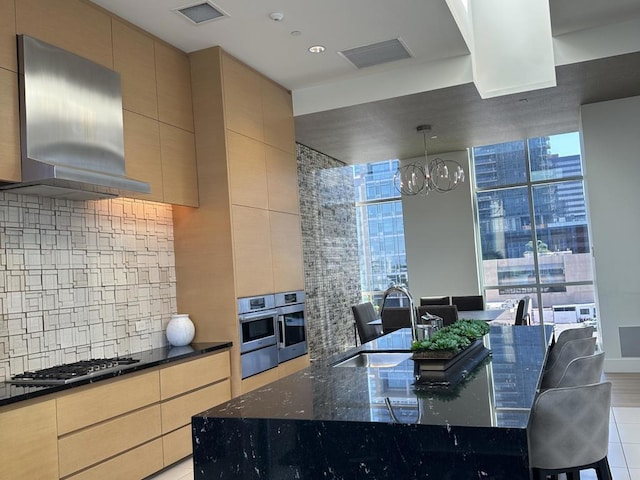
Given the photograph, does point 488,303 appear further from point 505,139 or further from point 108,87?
point 108,87

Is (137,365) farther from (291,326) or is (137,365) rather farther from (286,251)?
(286,251)

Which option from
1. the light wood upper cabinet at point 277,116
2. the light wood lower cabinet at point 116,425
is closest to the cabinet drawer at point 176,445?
the light wood lower cabinet at point 116,425

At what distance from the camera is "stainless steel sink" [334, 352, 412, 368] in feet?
9.52

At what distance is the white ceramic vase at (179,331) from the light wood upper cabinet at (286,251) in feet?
3.20

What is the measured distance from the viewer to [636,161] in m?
6.12

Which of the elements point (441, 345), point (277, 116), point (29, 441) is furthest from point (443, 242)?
point (29, 441)

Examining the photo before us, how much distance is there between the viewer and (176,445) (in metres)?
3.75

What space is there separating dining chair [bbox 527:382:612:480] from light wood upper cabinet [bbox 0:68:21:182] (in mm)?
2787

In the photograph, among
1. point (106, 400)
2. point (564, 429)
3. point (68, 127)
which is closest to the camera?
point (564, 429)

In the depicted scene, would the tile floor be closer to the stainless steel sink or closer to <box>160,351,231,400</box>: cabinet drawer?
<box>160,351,231,400</box>: cabinet drawer

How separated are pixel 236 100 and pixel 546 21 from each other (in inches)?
128

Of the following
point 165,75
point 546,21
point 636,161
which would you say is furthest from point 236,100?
point 636,161

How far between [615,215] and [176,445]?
5183mm

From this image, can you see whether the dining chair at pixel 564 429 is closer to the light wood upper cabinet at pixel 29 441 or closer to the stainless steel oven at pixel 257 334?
the light wood upper cabinet at pixel 29 441
